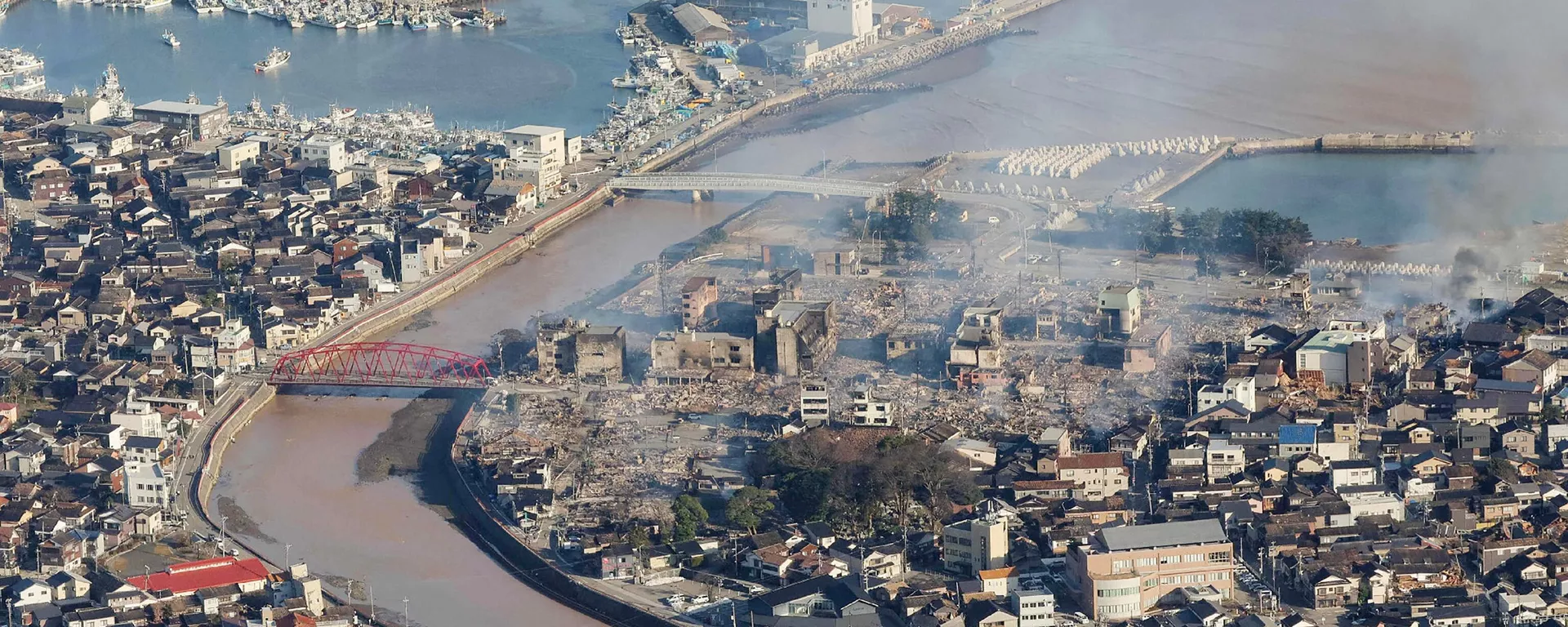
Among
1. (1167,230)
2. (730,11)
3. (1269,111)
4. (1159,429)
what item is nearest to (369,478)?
(1159,429)

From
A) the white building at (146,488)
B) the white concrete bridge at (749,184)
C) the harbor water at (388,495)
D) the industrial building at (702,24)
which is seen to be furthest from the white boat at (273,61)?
the white building at (146,488)

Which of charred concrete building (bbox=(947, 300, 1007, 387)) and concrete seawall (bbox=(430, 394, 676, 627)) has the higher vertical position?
charred concrete building (bbox=(947, 300, 1007, 387))

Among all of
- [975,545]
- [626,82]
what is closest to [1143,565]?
[975,545]

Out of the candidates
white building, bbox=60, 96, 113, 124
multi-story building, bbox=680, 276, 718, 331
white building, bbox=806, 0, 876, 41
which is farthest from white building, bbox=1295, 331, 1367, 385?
white building, bbox=60, 96, 113, 124

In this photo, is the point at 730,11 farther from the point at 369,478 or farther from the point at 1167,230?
the point at 369,478

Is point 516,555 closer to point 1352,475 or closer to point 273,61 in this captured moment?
point 1352,475

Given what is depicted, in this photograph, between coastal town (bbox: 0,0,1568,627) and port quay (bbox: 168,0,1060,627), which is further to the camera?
port quay (bbox: 168,0,1060,627)

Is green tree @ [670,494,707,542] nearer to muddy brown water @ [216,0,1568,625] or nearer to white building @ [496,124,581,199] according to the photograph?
muddy brown water @ [216,0,1568,625]

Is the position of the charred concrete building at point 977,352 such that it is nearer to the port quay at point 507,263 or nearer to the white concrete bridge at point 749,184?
the port quay at point 507,263
